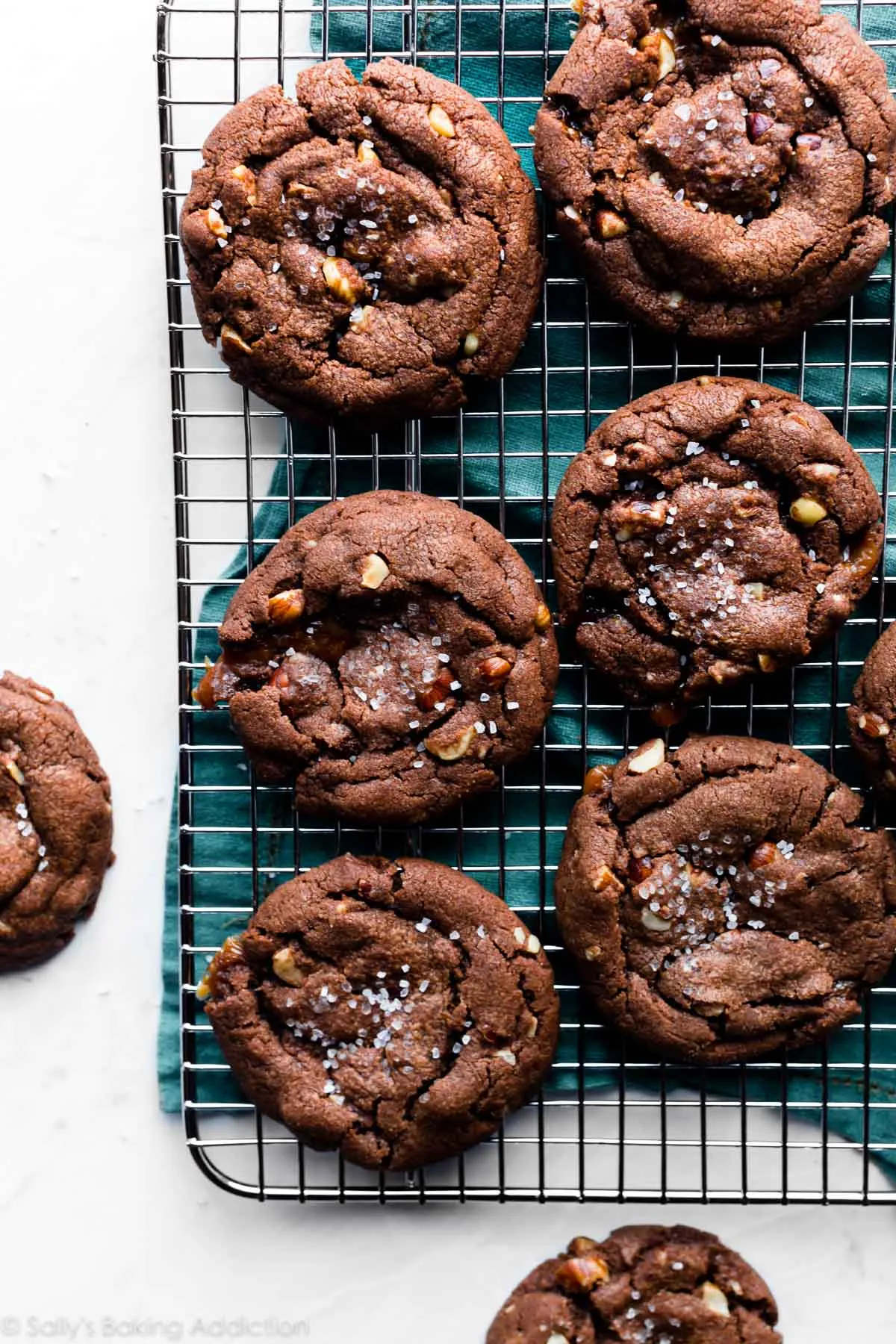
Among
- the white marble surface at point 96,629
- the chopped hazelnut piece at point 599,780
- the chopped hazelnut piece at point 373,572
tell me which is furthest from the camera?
the white marble surface at point 96,629

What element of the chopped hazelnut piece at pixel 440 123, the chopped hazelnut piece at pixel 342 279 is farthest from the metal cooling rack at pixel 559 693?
the chopped hazelnut piece at pixel 342 279

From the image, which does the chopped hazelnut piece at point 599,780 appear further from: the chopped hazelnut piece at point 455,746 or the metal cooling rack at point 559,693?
the chopped hazelnut piece at point 455,746

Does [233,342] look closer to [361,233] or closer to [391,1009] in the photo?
[361,233]

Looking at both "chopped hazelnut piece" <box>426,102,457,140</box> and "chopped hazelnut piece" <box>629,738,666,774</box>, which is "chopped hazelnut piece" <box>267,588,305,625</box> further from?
"chopped hazelnut piece" <box>426,102,457,140</box>

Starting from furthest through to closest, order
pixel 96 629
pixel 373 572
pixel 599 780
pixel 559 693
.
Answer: pixel 96 629
pixel 559 693
pixel 599 780
pixel 373 572

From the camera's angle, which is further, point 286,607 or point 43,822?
point 43,822

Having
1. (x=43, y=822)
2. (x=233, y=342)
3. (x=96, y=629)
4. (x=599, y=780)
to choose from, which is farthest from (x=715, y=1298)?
(x=233, y=342)

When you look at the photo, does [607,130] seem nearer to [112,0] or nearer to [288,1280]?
[112,0]

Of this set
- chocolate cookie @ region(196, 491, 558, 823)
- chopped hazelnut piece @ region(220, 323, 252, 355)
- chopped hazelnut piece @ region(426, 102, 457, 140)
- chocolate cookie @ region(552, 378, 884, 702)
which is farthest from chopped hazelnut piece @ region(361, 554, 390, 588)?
chopped hazelnut piece @ region(426, 102, 457, 140)
